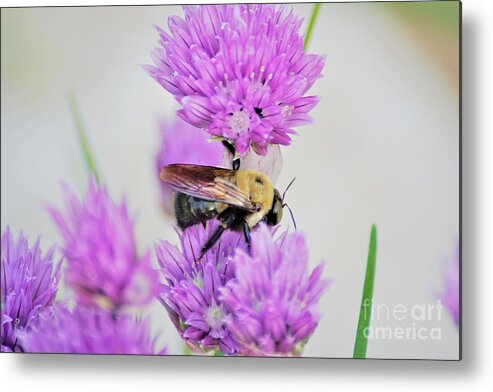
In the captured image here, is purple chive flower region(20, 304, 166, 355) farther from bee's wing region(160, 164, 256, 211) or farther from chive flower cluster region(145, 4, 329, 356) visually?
bee's wing region(160, 164, 256, 211)

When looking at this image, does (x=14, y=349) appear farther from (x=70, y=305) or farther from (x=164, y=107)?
(x=164, y=107)

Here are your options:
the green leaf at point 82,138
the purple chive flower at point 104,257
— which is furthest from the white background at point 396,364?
the green leaf at point 82,138

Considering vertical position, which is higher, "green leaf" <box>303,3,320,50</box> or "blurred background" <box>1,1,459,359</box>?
"green leaf" <box>303,3,320,50</box>

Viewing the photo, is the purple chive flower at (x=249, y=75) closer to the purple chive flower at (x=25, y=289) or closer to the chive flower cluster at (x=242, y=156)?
the chive flower cluster at (x=242, y=156)

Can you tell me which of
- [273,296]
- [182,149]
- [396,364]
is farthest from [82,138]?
[396,364]

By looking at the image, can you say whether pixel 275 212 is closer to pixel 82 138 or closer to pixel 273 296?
pixel 273 296

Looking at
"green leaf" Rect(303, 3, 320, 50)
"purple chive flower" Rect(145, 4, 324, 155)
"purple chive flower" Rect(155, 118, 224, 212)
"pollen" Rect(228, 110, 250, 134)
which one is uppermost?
"green leaf" Rect(303, 3, 320, 50)

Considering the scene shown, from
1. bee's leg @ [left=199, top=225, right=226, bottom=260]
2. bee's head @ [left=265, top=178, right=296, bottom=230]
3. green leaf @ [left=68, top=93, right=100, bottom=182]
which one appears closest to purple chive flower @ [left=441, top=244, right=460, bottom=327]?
bee's head @ [left=265, top=178, right=296, bottom=230]
